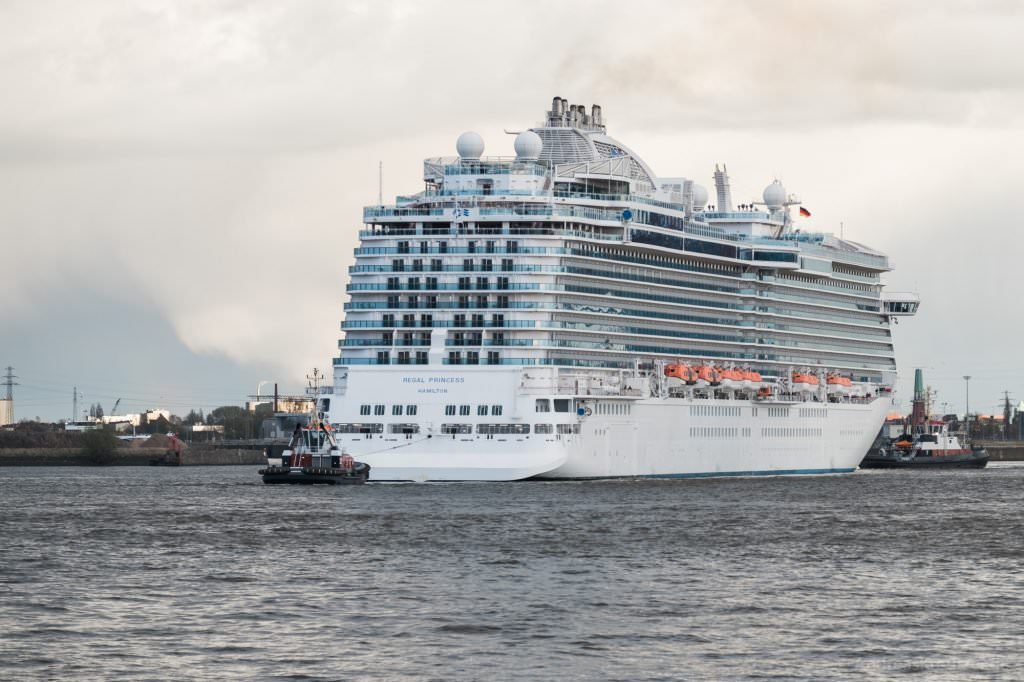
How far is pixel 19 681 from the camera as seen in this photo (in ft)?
124

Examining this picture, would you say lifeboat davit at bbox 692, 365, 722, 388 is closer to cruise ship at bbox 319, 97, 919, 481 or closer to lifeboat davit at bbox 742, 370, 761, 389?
cruise ship at bbox 319, 97, 919, 481

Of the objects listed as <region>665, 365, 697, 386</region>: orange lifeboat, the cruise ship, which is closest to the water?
the cruise ship

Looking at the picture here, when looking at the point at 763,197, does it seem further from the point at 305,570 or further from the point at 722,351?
the point at 305,570

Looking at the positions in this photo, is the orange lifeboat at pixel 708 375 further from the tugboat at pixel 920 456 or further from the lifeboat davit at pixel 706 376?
the tugboat at pixel 920 456

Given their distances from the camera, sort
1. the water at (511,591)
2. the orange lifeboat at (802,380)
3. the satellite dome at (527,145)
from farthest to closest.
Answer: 1. the orange lifeboat at (802,380)
2. the satellite dome at (527,145)
3. the water at (511,591)

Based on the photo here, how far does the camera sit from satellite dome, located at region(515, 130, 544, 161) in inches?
4670

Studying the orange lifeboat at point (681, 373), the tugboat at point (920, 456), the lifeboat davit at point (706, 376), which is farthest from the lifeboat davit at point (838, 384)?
the tugboat at point (920, 456)

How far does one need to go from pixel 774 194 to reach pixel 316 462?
5837cm

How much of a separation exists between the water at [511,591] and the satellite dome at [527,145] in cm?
3233

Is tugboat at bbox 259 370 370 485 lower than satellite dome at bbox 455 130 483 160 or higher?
lower

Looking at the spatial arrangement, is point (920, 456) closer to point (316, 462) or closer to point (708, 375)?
point (708, 375)

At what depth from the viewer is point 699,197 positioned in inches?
5719

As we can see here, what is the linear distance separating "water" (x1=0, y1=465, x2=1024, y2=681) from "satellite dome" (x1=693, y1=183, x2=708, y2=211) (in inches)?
2175

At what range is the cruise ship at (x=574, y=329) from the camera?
10356cm
